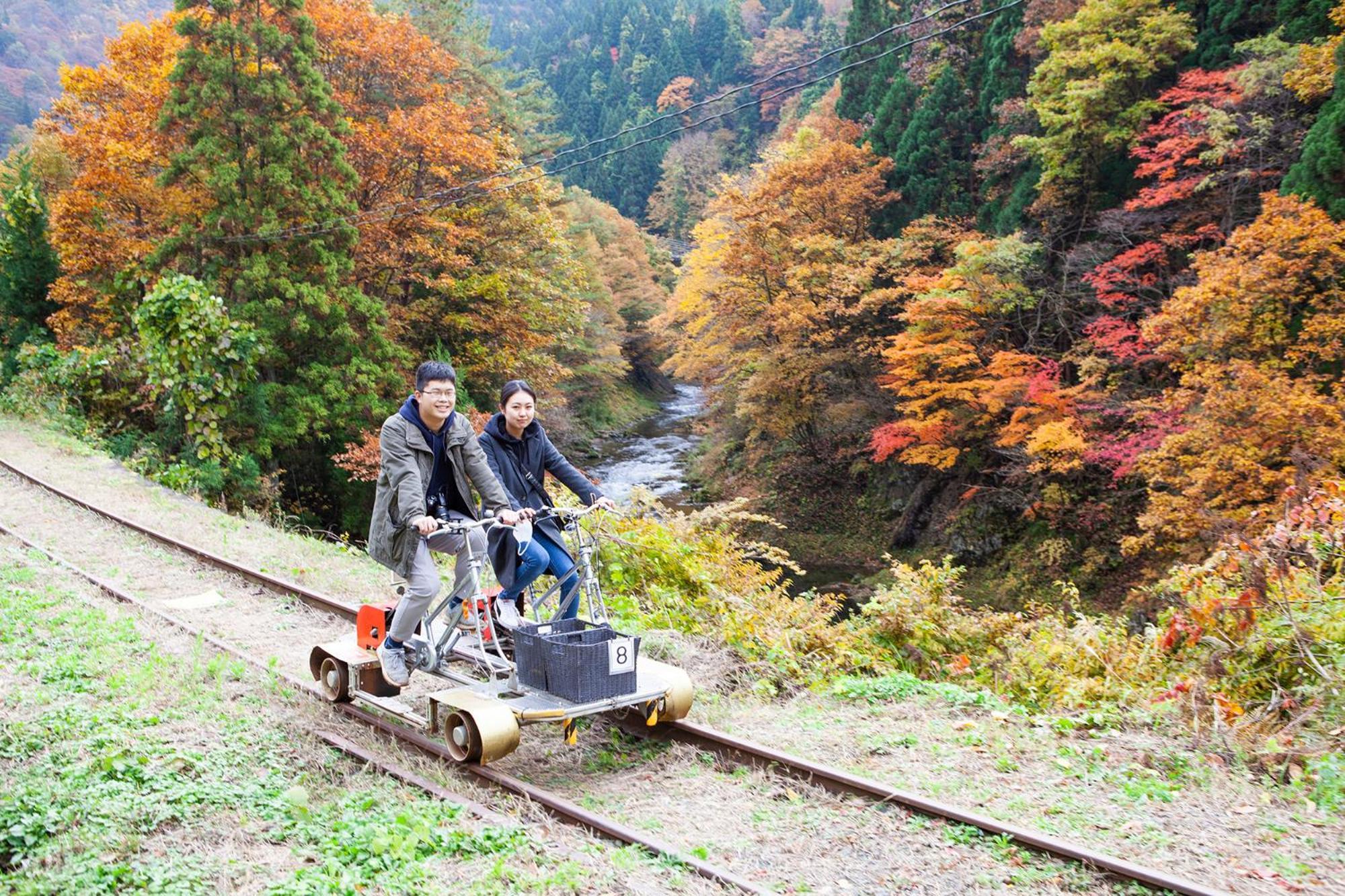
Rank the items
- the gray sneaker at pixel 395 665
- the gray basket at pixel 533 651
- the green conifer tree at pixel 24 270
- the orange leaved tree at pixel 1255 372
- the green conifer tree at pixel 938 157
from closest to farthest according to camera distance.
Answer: the gray basket at pixel 533 651, the gray sneaker at pixel 395 665, the orange leaved tree at pixel 1255 372, the green conifer tree at pixel 938 157, the green conifer tree at pixel 24 270

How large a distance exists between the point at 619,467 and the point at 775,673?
76.0ft

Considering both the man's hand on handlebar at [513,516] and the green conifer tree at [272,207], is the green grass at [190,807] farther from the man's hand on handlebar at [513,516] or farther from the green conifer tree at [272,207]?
the green conifer tree at [272,207]

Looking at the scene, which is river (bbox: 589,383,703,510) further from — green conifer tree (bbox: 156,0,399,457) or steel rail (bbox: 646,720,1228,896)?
steel rail (bbox: 646,720,1228,896)

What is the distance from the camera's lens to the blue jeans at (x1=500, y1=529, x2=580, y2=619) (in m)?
5.38

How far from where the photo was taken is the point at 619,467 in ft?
96.1

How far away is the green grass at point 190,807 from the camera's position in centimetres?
361

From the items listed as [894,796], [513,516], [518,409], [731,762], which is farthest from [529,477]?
[894,796]

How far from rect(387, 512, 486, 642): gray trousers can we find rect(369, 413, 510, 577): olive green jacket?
0.26ft

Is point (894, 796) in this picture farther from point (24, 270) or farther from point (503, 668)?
point (24, 270)

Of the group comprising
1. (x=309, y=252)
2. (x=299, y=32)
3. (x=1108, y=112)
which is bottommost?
(x=309, y=252)

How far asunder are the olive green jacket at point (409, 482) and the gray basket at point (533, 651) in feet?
2.34

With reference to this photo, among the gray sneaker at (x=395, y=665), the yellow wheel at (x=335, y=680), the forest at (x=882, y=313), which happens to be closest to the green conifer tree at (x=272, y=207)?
the forest at (x=882, y=313)

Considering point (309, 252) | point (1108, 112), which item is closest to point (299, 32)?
point (309, 252)

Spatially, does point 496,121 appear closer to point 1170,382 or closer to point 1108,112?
point 1108,112
